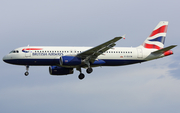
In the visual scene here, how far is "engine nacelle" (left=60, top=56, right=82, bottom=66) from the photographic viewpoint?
47.9 m


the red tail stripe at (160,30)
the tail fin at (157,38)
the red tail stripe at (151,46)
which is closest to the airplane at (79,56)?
the red tail stripe at (151,46)

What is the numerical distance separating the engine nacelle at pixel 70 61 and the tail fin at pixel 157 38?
12.2 metres

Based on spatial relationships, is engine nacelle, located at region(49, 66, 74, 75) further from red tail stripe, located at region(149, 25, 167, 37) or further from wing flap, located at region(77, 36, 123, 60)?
red tail stripe, located at region(149, 25, 167, 37)

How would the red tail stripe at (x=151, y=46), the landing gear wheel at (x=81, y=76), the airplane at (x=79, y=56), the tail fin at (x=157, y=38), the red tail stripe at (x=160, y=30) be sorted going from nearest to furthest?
the airplane at (x=79, y=56) < the landing gear wheel at (x=81, y=76) < the red tail stripe at (x=151, y=46) < the tail fin at (x=157, y=38) < the red tail stripe at (x=160, y=30)

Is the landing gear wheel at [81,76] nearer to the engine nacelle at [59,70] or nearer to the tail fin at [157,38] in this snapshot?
the engine nacelle at [59,70]

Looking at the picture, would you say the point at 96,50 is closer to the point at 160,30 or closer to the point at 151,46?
the point at 151,46

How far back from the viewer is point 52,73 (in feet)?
177

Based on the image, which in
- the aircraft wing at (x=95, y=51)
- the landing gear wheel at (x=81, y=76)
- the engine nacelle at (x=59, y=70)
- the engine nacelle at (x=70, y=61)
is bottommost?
the landing gear wheel at (x=81, y=76)

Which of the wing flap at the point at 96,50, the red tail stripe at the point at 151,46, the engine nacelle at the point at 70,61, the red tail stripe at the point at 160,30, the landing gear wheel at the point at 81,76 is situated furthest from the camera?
the red tail stripe at the point at 160,30

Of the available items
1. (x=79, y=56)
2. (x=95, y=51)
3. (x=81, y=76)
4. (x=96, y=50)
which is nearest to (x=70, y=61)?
(x=79, y=56)

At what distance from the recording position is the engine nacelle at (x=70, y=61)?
157 ft

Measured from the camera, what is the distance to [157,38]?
56688 mm

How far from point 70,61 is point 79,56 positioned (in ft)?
5.40

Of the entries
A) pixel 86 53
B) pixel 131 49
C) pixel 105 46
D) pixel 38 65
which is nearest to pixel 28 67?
pixel 38 65
